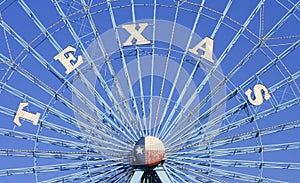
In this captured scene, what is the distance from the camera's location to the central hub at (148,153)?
4753 centimetres

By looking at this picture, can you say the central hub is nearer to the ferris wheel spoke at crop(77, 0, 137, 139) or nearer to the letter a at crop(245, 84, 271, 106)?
the ferris wheel spoke at crop(77, 0, 137, 139)

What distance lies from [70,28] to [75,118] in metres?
4.86

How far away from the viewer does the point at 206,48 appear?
171ft

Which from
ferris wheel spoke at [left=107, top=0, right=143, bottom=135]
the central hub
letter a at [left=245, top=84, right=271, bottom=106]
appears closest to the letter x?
ferris wheel spoke at [left=107, top=0, right=143, bottom=135]

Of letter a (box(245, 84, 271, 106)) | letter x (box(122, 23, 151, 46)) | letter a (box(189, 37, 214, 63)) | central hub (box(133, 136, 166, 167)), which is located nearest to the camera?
central hub (box(133, 136, 166, 167))

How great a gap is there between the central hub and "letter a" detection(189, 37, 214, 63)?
20.3 feet

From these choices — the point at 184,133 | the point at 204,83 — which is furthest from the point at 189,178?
the point at 204,83

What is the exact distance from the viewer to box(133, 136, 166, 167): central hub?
156ft

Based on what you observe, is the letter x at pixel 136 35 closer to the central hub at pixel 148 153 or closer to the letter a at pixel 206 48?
the letter a at pixel 206 48

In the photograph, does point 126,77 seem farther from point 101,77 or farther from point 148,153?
point 148,153

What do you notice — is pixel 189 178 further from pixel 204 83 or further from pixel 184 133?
pixel 204 83

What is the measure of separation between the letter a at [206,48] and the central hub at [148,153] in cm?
618

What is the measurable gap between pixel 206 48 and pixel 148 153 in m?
7.11

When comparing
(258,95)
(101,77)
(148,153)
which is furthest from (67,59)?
(258,95)
